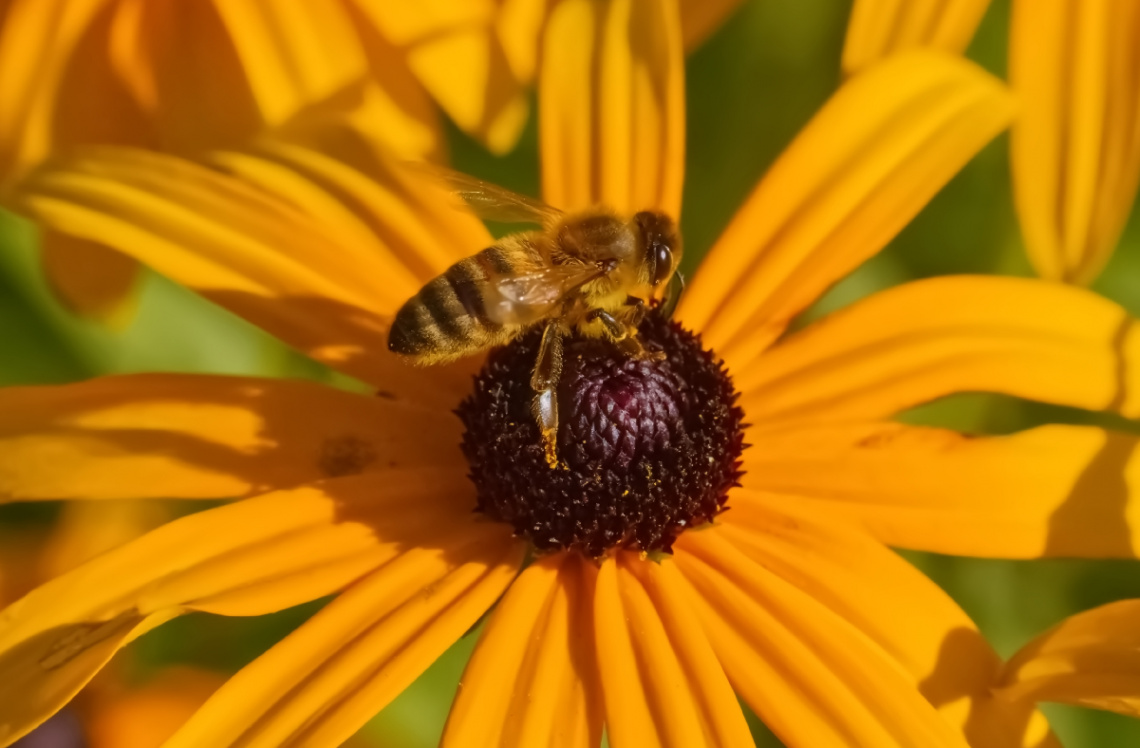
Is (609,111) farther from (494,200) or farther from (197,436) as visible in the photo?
(197,436)

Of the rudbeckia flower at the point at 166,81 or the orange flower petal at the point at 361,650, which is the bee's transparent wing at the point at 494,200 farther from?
the orange flower petal at the point at 361,650

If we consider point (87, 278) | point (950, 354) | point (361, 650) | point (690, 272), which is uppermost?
point (87, 278)

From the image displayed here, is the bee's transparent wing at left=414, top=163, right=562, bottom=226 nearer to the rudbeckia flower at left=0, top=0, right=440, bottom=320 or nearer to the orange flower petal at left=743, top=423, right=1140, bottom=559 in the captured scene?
the rudbeckia flower at left=0, top=0, right=440, bottom=320

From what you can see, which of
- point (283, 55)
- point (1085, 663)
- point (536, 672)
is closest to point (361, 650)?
point (536, 672)

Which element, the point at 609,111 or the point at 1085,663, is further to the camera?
the point at 609,111

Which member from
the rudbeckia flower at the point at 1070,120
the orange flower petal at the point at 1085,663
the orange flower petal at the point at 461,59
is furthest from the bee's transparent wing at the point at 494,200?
the orange flower petal at the point at 1085,663

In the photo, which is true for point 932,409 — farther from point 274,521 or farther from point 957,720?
point 274,521

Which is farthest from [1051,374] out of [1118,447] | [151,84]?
[151,84]
